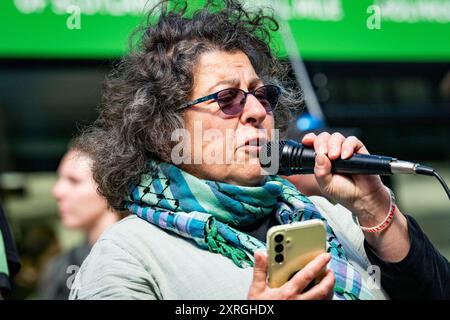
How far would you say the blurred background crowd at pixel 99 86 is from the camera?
11.9 feet

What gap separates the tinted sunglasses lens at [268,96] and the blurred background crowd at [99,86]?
133 cm

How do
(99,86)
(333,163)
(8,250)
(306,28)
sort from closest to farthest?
(333,163), (8,250), (306,28), (99,86)

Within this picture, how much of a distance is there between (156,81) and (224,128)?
275mm

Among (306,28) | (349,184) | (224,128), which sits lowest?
(349,184)

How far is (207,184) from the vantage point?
70.3 inches

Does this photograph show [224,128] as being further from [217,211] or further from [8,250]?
[8,250]

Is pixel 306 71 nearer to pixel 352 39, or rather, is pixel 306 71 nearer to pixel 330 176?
pixel 352 39

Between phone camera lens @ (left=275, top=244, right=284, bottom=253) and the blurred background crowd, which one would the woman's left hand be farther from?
the blurred background crowd

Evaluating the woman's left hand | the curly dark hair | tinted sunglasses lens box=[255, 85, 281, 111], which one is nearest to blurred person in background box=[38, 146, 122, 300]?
the curly dark hair

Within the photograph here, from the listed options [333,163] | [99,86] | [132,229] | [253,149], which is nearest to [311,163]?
[333,163]

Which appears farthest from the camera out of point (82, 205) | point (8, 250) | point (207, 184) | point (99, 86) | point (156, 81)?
point (99, 86)

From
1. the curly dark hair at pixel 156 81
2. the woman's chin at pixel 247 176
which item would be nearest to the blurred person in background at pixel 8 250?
the curly dark hair at pixel 156 81
